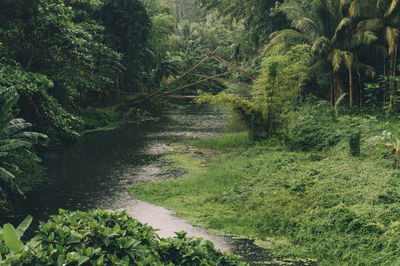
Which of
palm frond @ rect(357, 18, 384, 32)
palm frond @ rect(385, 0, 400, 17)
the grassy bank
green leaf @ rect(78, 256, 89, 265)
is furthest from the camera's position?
palm frond @ rect(357, 18, 384, 32)

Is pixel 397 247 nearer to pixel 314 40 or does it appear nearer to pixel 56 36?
pixel 56 36

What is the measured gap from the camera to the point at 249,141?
633 inches

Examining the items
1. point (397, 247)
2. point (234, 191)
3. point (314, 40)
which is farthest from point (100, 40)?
point (397, 247)

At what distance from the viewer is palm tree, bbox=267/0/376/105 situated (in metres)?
17.4

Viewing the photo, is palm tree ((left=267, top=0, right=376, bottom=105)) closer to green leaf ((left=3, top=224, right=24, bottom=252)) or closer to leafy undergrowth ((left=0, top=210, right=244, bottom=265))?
leafy undergrowth ((left=0, top=210, right=244, bottom=265))

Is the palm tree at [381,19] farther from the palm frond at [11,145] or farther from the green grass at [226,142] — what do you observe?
the palm frond at [11,145]

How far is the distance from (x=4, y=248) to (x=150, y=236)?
1.29 metres

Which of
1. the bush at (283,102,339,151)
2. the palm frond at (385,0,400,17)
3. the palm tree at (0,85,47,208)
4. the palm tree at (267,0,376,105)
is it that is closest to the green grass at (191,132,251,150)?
the bush at (283,102,339,151)

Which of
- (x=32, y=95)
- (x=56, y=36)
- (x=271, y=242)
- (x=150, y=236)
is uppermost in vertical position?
(x=56, y=36)

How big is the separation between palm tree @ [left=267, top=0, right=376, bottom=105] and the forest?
0.06 metres

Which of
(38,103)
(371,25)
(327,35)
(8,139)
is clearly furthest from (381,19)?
(8,139)

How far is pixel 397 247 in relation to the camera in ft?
20.8

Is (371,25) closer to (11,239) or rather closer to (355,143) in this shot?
(355,143)

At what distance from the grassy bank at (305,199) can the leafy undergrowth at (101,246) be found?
3371 millimetres
